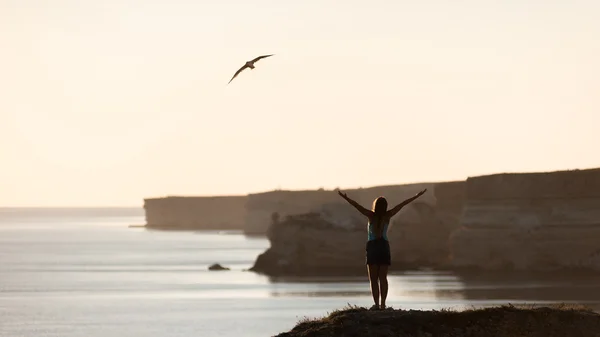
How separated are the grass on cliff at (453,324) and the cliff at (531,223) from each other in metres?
53.9

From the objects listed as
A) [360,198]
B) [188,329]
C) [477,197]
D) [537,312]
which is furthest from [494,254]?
[360,198]

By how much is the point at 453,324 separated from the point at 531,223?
5718 cm

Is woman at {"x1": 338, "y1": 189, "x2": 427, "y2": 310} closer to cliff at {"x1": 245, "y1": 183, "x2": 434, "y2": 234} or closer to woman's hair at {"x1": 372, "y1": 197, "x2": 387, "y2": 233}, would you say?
woman's hair at {"x1": 372, "y1": 197, "x2": 387, "y2": 233}

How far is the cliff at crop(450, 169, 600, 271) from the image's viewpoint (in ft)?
260

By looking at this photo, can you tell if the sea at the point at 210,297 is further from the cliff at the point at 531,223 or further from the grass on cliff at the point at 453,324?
the grass on cliff at the point at 453,324

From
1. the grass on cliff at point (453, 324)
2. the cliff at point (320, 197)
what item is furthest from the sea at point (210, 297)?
the cliff at point (320, 197)

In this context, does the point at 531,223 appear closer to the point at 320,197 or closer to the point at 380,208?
the point at 380,208

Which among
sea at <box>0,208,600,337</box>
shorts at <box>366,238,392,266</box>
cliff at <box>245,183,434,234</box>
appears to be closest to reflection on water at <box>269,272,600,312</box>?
sea at <box>0,208,600,337</box>

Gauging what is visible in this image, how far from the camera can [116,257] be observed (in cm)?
14225

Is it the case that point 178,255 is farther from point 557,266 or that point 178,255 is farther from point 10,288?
point 557,266

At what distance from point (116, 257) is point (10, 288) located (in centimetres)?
4989

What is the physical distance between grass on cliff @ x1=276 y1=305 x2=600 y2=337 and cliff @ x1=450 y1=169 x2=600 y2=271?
5390 centimetres

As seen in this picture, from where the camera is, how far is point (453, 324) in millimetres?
24844

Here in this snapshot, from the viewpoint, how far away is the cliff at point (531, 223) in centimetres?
7931
